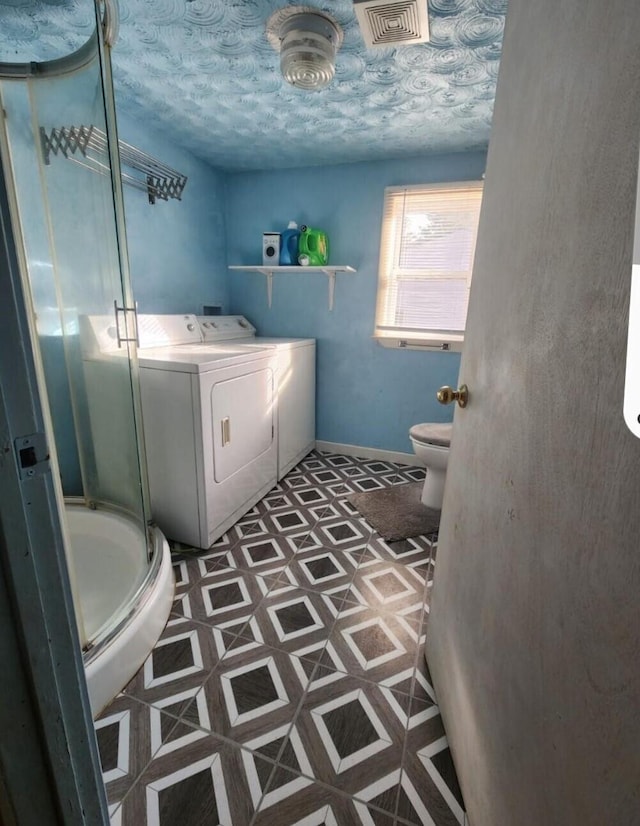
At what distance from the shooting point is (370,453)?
309 centimetres

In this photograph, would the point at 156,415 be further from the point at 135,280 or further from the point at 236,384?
the point at 135,280

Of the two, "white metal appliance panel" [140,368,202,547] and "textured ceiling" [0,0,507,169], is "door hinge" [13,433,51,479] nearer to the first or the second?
"white metal appliance panel" [140,368,202,547]

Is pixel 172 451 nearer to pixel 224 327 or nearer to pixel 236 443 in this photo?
pixel 236 443

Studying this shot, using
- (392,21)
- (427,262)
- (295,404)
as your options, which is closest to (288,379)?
(295,404)

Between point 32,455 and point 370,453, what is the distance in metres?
2.72

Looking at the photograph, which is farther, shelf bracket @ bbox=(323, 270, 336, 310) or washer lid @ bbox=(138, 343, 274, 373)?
shelf bracket @ bbox=(323, 270, 336, 310)

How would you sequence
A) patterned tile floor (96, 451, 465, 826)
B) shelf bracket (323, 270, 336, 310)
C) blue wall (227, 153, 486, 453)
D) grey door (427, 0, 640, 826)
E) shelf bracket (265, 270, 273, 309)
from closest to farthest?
grey door (427, 0, 640, 826) → patterned tile floor (96, 451, 465, 826) → blue wall (227, 153, 486, 453) → shelf bracket (323, 270, 336, 310) → shelf bracket (265, 270, 273, 309)

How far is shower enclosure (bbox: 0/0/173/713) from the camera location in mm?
1305

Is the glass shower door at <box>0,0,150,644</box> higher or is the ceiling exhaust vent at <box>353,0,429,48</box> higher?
the ceiling exhaust vent at <box>353,0,429,48</box>

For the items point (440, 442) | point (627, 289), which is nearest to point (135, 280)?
point (440, 442)

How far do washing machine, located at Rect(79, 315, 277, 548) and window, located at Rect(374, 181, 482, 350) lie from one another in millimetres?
1171

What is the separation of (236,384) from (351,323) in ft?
4.29

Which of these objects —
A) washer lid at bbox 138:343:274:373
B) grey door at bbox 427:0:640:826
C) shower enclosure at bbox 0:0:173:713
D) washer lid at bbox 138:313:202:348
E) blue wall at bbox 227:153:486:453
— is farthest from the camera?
blue wall at bbox 227:153:486:453

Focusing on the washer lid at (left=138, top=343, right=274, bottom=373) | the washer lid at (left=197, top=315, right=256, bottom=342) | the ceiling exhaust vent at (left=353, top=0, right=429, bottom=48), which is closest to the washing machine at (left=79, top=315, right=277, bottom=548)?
the washer lid at (left=138, top=343, right=274, bottom=373)
